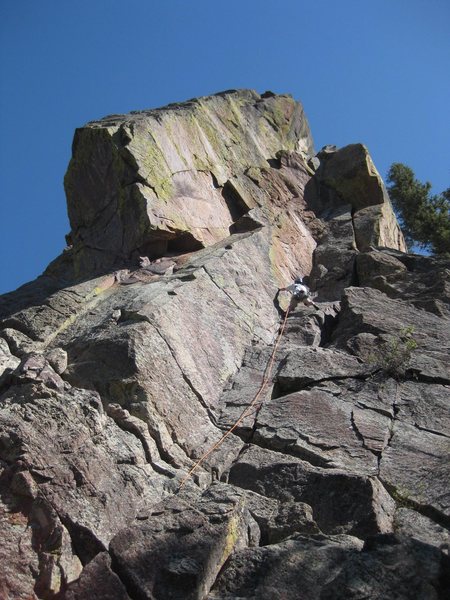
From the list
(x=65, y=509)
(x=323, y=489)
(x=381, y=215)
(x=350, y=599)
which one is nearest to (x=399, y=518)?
(x=323, y=489)

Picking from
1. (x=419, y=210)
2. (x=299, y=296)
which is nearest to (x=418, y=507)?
(x=299, y=296)

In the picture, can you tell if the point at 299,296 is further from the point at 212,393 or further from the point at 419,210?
the point at 419,210

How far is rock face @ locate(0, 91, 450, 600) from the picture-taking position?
23.6 feet

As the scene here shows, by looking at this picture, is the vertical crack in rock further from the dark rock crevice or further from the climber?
the climber

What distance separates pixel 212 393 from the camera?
37.1 feet

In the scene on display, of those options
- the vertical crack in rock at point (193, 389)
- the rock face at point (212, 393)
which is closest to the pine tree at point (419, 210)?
the rock face at point (212, 393)

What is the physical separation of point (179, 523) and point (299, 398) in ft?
12.5

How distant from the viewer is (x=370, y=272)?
15992 millimetres

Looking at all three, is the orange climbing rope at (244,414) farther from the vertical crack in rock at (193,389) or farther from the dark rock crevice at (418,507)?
the dark rock crevice at (418,507)

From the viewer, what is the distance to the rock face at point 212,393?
283 inches

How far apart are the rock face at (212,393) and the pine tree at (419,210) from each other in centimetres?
679

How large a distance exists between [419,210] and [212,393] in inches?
699

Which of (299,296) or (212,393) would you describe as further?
(299,296)

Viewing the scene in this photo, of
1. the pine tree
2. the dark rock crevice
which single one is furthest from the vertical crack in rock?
the pine tree
